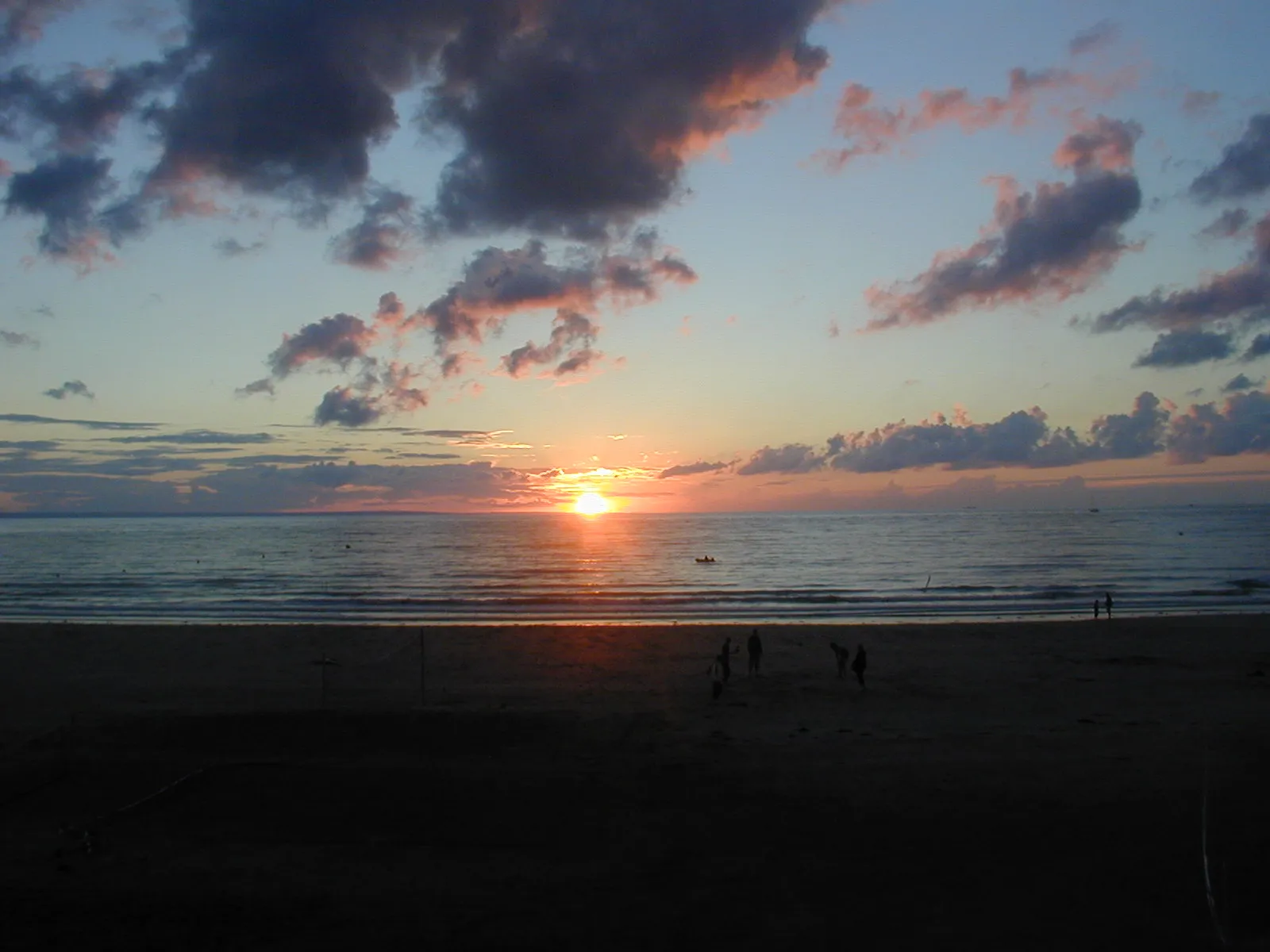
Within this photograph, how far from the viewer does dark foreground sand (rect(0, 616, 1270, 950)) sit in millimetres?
8594

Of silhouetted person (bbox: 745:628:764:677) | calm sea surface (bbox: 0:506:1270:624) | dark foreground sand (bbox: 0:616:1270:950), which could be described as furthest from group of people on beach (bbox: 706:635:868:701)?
calm sea surface (bbox: 0:506:1270:624)

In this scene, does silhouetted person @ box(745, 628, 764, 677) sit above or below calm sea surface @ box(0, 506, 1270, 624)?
above

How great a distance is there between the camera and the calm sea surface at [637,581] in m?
44.2

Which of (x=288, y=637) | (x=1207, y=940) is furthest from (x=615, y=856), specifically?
(x=288, y=637)

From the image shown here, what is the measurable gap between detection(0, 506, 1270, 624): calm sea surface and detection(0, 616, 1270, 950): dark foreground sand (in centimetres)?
2195

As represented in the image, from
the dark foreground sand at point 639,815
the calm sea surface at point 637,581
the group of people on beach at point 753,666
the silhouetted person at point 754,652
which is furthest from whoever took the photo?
the calm sea surface at point 637,581

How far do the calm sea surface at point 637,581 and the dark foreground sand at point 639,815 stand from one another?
2195cm

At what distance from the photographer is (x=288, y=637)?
32.0 m

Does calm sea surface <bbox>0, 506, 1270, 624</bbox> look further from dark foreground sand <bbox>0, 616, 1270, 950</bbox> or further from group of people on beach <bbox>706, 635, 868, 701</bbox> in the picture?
dark foreground sand <bbox>0, 616, 1270, 950</bbox>

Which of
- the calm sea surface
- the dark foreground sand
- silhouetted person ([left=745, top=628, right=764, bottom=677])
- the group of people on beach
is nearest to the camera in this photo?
the dark foreground sand

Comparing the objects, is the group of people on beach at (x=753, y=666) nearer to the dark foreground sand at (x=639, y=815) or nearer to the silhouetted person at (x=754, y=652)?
the silhouetted person at (x=754, y=652)

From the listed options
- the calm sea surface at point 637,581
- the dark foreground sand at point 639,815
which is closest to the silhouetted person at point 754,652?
the dark foreground sand at point 639,815

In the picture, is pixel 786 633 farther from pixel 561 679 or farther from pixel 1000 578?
pixel 1000 578

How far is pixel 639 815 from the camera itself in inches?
455
